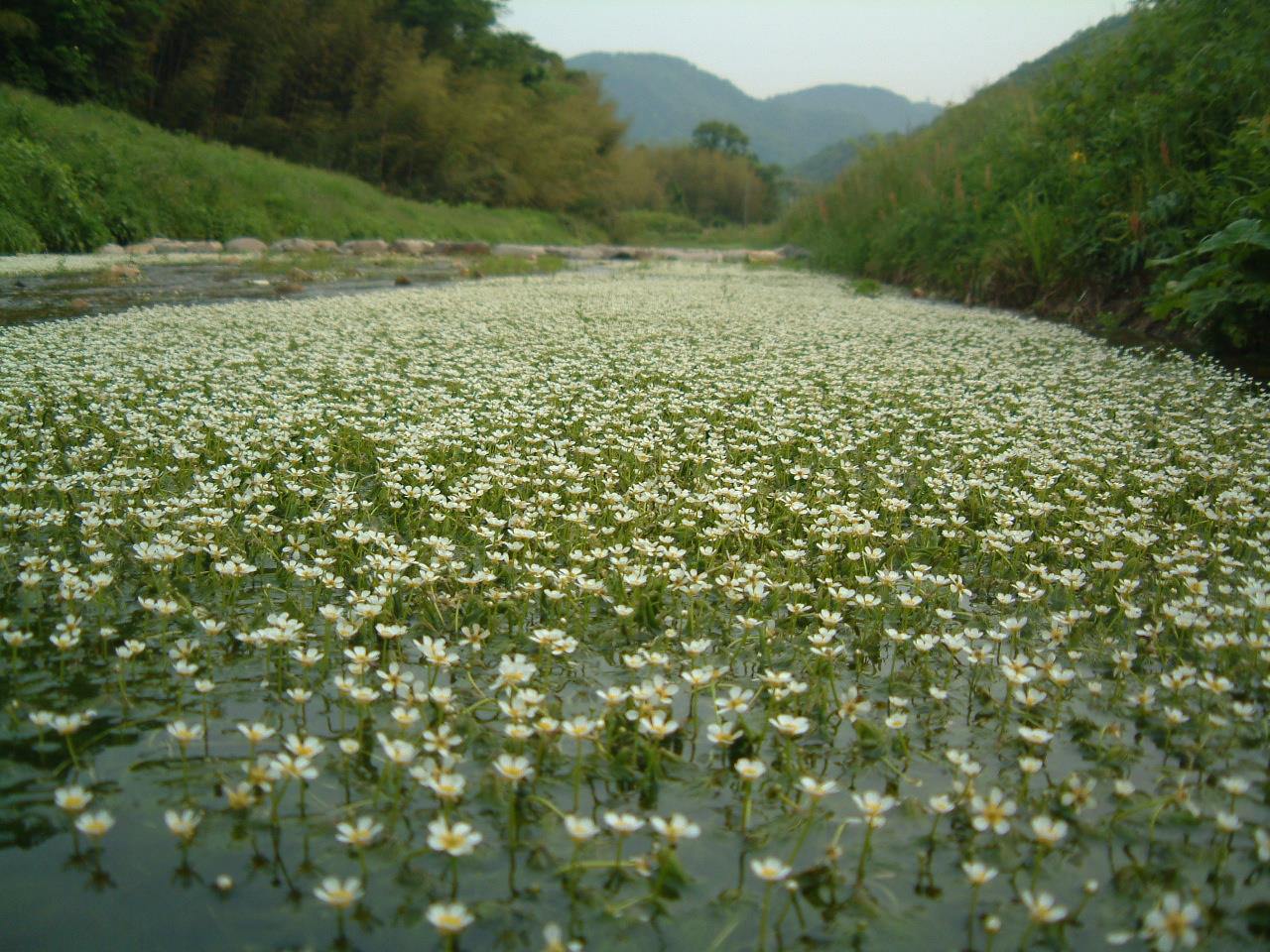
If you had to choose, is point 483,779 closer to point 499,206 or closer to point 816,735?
point 816,735

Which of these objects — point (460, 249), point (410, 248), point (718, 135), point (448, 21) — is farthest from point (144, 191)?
point (718, 135)

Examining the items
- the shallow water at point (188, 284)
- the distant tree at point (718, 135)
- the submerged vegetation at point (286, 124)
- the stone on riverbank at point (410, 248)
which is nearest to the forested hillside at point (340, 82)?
the submerged vegetation at point (286, 124)

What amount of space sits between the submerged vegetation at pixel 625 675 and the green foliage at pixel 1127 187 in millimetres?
2711

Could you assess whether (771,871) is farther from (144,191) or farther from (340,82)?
(340,82)

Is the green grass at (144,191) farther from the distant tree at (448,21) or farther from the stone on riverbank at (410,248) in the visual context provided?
the distant tree at (448,21)

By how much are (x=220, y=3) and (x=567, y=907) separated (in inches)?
1136

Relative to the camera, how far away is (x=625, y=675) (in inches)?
91.8

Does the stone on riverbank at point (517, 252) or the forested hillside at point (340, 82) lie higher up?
the forested hillside at point (340, 82)

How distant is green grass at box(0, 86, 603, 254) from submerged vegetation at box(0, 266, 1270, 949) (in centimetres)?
1021

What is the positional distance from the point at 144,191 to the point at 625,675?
17.3 meters

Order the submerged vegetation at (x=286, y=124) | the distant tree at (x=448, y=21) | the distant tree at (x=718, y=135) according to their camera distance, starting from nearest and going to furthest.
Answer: the submerged vegetation at (x=286, y=124) < the distant tree at (x=448, y=21) < the distant tree at (x=718, y=135)

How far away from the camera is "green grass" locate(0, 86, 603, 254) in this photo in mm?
12812

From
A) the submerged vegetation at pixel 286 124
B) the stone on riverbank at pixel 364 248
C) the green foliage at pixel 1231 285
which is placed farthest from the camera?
the stone on riverbank at pixel 364 248

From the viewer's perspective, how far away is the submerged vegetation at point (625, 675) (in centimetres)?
156
